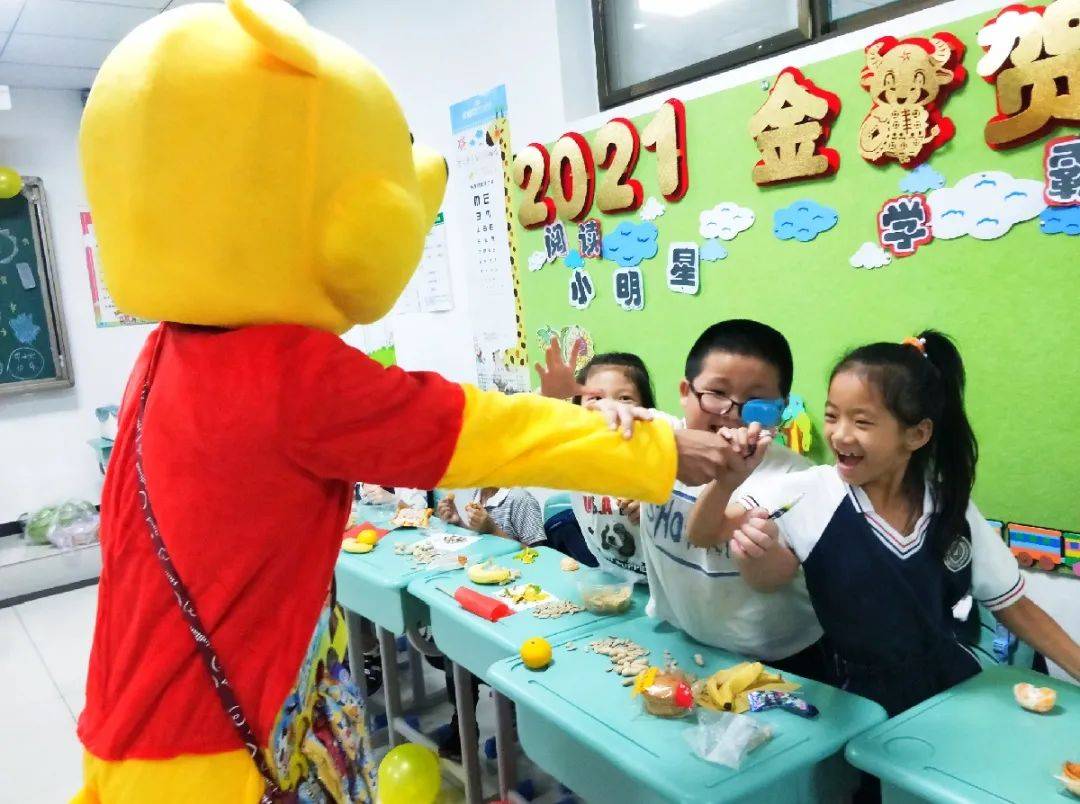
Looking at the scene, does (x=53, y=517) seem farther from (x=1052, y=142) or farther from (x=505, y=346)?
(x=1052, y=142)

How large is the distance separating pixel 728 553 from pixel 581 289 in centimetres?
130

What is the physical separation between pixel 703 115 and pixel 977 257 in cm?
82

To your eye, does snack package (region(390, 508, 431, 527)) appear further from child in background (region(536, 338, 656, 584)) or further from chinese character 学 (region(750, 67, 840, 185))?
chinese character 学 (region(750, 67, 840, 185))

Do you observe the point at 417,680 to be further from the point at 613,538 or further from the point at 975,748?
the point at 975,748

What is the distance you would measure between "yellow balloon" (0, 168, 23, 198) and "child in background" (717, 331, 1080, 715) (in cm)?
490

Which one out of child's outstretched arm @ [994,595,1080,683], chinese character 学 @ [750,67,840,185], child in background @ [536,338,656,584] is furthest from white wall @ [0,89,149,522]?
child's outstretched arm @ [994,595,1080,683]

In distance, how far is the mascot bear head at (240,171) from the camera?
3.01 ft

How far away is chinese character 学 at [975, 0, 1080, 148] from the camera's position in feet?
4.92

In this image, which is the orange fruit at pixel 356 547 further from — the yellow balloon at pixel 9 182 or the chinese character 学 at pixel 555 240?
the yellow balloon at pixel 9 182

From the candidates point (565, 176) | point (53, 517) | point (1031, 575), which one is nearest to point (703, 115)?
point (565, 176)

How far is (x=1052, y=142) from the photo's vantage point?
157 cm

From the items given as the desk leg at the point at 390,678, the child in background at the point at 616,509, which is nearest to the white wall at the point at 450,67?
the child in background at the point at 616,509

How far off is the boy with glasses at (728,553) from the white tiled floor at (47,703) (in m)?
1.03

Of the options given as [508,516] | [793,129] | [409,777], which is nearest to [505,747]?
[409,777]
